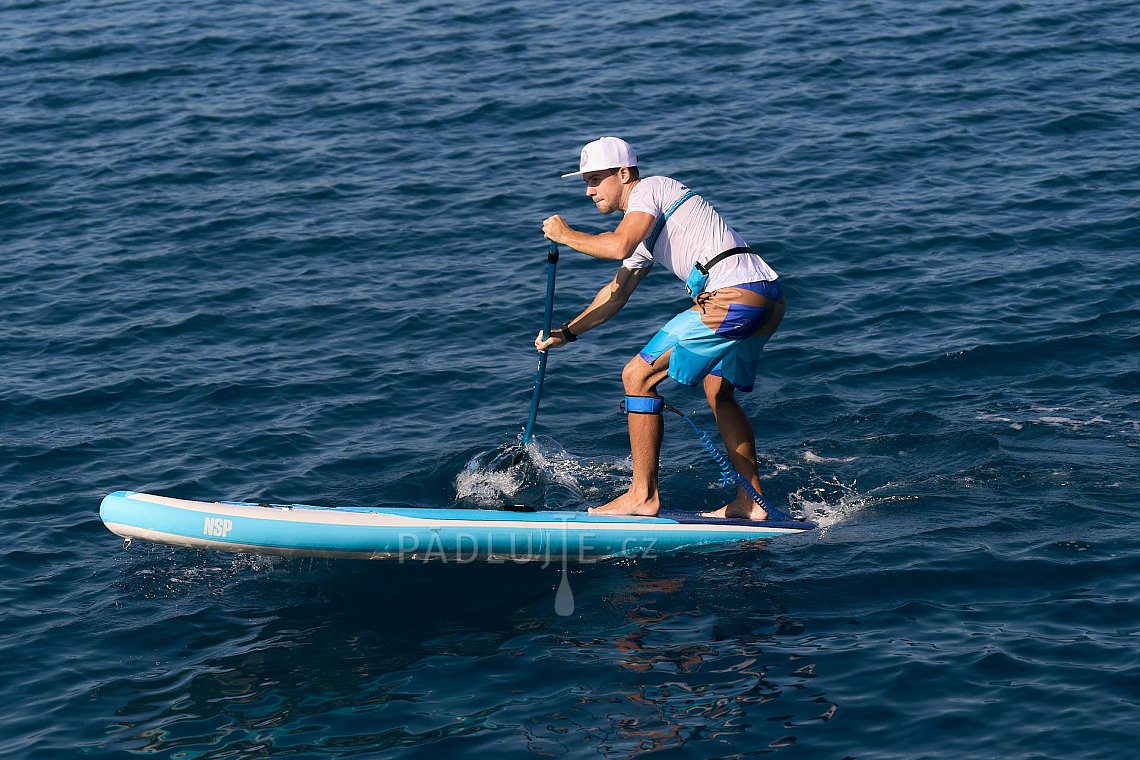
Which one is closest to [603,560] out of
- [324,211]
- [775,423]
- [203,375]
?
[775,423]

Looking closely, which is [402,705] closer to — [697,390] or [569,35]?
[697,390]

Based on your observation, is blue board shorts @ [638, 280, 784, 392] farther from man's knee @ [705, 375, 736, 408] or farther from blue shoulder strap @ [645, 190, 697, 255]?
blue shoulder strap @ [645, 190, 697, 255]

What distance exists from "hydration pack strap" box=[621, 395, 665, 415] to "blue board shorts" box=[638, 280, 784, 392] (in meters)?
0.24

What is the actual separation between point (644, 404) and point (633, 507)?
71cm

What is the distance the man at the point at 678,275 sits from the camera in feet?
28.9

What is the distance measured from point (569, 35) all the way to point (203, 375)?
35.6 feet

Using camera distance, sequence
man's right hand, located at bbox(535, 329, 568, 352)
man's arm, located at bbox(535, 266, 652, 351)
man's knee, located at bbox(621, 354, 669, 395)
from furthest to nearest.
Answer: man's right hand, located at bbox(535, 329, 568, 352) < man's arm, located at bbox(535, 266, 652, 351) < man's knee, located at bbox(621, 354, 669, 395)

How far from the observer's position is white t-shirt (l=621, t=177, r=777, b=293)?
888 centimetres

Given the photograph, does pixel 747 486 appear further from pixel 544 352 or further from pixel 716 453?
pixel 544 352

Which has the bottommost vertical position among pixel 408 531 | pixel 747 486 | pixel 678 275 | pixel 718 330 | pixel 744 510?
pixel 744 510

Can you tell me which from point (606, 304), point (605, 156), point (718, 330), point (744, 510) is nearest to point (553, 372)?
point (606, 304)

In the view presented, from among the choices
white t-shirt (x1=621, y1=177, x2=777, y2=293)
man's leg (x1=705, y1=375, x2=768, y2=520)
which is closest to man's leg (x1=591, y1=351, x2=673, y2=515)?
man's leg (x1=705, y1=375, x2=768, y2=520)

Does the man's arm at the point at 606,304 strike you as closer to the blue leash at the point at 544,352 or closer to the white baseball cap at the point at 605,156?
the blue leash at the point at 544,352

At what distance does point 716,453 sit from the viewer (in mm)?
9352
